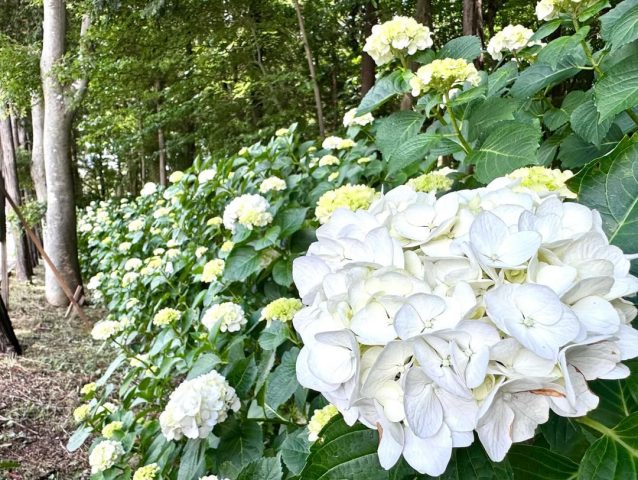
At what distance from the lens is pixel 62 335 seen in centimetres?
465

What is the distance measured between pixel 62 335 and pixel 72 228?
1.67 m

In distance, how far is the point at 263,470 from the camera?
0.89 m

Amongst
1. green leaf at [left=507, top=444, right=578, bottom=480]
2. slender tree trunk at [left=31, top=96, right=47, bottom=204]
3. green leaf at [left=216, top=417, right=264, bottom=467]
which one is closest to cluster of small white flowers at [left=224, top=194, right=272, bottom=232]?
green leaf at [left=216, top=417, right=264, bottom=467]

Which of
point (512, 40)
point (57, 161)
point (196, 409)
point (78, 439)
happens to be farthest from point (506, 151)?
point (57, 161)

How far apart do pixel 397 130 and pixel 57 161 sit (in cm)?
557

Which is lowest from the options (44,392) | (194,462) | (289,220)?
(44,392)

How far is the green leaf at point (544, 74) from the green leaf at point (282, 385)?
829mm

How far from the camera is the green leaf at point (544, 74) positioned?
1.09m

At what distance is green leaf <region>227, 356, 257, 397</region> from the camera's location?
1.23 m

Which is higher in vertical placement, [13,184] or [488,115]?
[488,115]

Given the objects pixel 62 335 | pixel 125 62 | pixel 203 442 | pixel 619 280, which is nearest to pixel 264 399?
pixel 203 442

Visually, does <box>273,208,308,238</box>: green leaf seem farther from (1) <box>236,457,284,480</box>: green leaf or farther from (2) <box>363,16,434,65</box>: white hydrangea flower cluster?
(1) <box>236,457,284,480</box>: green leaf

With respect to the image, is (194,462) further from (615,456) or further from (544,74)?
(544,74)

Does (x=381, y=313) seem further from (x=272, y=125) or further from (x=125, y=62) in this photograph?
(x=272, y=125)
